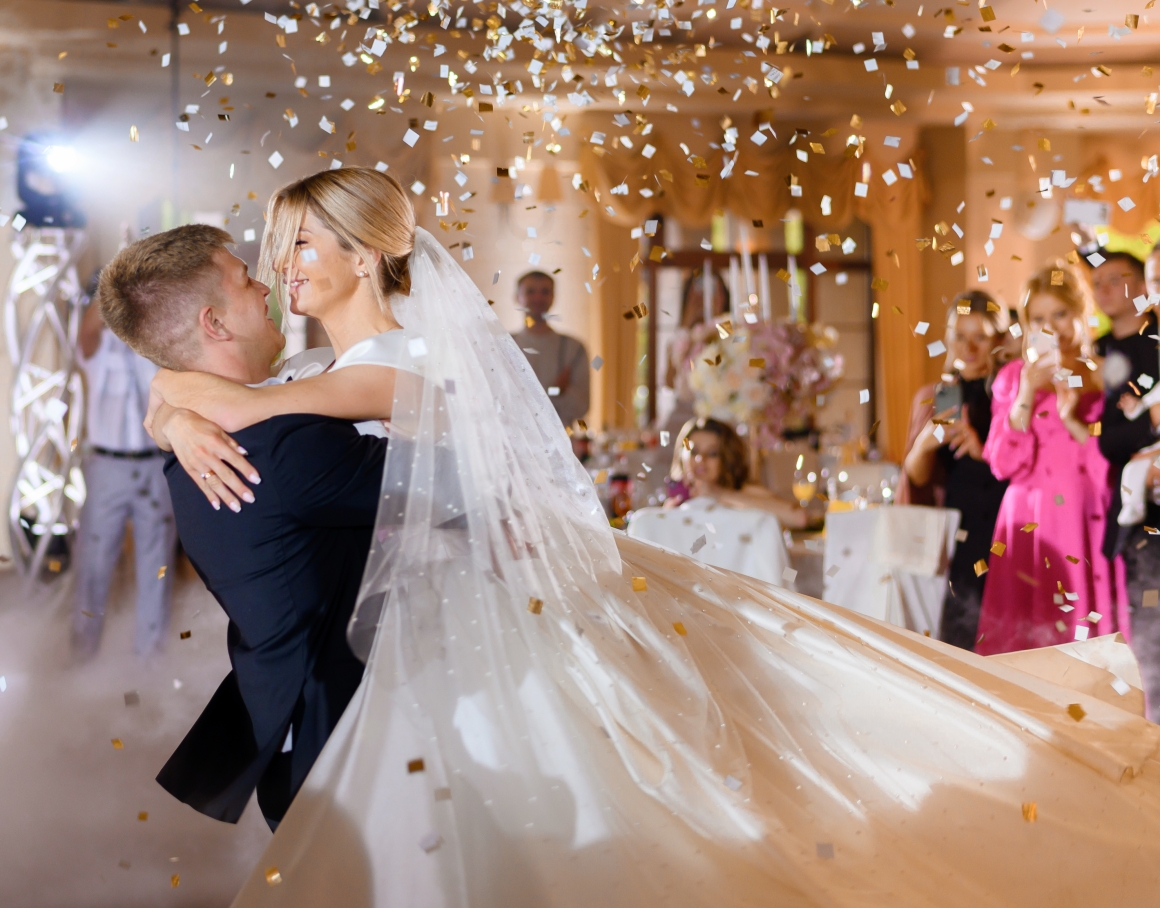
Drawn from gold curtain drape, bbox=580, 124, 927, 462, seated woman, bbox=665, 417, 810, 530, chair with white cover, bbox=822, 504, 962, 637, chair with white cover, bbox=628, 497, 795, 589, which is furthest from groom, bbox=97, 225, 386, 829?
gold curtain drape, bbox=580, 124, 927, 462

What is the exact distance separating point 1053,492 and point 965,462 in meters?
0.28

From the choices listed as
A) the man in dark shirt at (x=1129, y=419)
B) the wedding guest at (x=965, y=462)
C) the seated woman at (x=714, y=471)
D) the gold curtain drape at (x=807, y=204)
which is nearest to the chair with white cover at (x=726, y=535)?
the seated woman at (x=714, y=471)

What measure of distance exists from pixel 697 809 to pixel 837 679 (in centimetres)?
40

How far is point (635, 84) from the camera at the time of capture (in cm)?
632

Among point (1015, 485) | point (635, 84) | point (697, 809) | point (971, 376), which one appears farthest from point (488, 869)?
point (635, 84)

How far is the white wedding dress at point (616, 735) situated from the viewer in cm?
124

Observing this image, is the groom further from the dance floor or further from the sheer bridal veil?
the dance floor

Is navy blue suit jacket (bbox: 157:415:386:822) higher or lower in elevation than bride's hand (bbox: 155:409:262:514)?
lower

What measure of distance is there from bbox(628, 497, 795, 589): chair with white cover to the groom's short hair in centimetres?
177

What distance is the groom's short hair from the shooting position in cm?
141

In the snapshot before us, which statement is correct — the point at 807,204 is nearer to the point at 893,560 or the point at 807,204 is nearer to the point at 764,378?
the point at 764,378

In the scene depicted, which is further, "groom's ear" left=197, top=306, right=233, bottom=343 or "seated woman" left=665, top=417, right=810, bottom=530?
"seated woman" left=665, top=417, right=810, bottom=530

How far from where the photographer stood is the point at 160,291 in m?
1.42

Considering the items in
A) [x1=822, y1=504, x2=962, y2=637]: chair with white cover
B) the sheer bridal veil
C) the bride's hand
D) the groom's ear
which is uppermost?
the groom's ear
